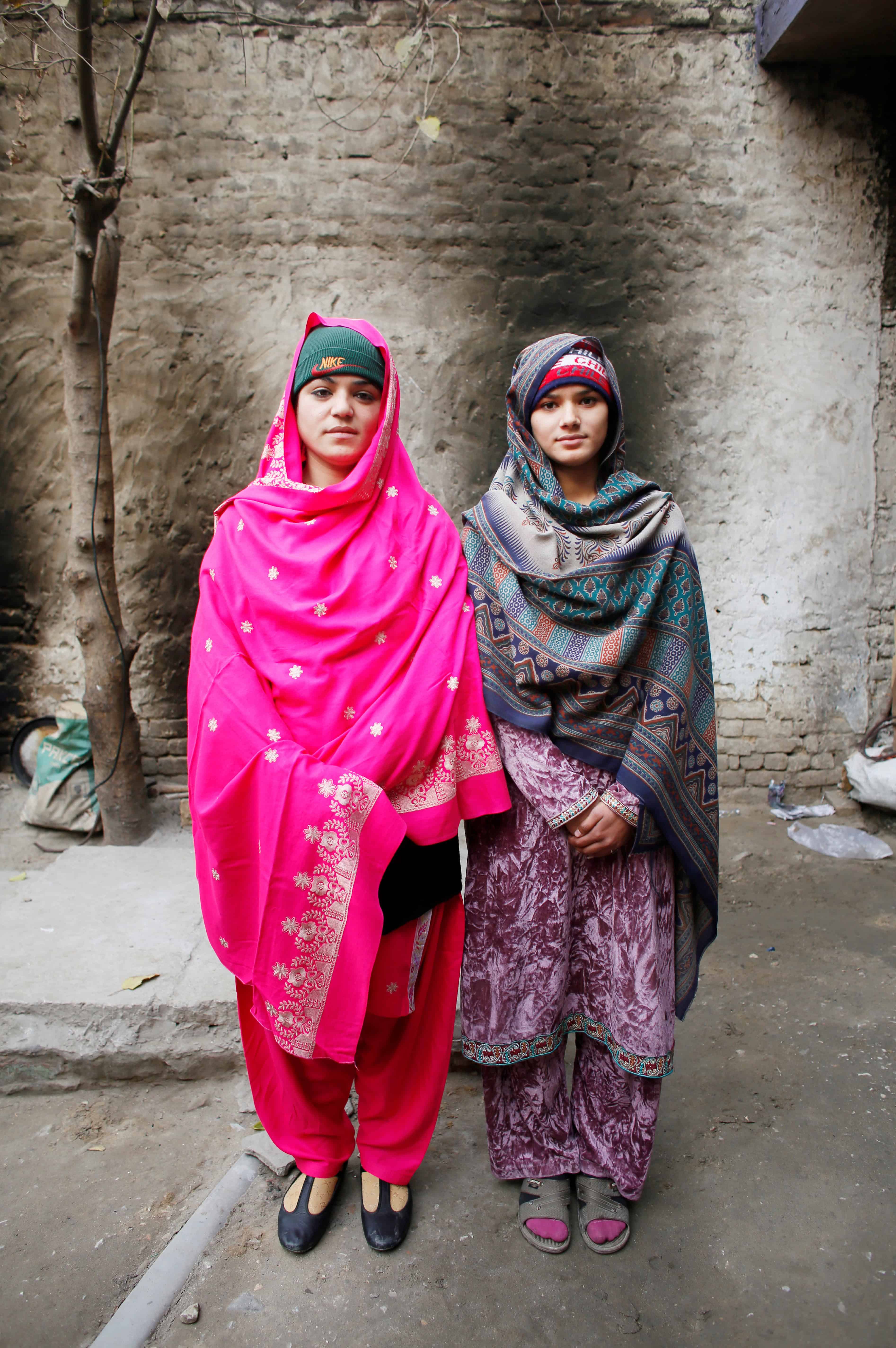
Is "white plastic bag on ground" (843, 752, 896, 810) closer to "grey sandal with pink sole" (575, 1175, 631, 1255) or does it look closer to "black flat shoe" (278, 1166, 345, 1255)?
"grey sandal with pink sole" (575, 1175, 631, 1255)

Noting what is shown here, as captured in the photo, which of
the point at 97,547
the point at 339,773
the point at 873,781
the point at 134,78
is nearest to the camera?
the point at 339,773

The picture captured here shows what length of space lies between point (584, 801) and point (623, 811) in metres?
0.08

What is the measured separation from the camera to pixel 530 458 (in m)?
1.59

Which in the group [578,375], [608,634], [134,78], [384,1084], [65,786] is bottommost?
[384,1084]

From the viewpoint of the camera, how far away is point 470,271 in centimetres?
361

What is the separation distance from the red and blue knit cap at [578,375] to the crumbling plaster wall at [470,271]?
221 cm

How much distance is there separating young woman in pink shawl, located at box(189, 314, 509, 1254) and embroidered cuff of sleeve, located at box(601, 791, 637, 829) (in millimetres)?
200

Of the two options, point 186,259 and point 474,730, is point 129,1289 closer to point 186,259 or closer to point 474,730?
point 474,730

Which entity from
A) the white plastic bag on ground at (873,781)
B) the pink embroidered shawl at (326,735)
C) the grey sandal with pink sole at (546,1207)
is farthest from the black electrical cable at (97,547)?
the white plastic bag on ground at (873,781)

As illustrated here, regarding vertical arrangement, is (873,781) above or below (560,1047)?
below

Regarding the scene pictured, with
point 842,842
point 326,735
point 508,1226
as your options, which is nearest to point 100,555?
point 326,735

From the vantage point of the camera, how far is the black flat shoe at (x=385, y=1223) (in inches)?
62.6

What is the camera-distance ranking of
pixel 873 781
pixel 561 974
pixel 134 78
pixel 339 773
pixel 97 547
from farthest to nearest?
pixel 873 781 < pixel 97 547 < pixel 134 78 < pixel 561 974 < pixel 339 773

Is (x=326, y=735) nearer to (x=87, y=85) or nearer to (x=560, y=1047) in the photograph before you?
(x=560, y=1047)
